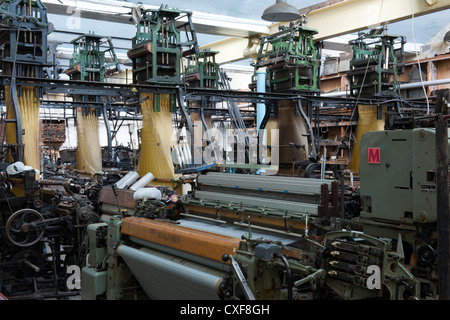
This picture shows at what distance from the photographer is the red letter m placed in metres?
3.89

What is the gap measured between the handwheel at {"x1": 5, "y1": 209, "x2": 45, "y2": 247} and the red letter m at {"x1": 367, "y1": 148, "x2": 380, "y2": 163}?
5082 mm

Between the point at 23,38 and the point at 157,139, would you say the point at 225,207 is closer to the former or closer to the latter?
the point at 157,139

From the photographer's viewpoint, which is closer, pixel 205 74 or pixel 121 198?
pixel 121 198

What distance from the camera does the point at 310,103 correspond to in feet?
41.2

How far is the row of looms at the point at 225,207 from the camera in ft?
11.4

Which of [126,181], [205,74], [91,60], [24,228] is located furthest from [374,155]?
[205,74]

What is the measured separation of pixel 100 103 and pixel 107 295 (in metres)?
10.6

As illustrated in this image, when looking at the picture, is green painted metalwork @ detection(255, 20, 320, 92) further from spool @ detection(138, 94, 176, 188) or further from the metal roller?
the metal roller

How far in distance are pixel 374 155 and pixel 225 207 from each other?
Result: 193 cm

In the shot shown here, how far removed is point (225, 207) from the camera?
5.29m

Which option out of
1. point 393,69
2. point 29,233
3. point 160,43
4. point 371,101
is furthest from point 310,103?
point 29,233

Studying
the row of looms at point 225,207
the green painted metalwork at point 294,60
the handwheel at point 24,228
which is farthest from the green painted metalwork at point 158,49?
the handwheel at point 24,228

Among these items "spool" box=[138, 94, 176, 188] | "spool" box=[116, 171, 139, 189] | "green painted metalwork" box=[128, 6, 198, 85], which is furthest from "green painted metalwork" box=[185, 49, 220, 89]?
"spool" box=[116, 171, 139, 189]
